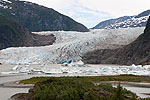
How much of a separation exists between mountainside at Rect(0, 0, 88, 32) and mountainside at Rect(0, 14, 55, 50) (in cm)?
4950

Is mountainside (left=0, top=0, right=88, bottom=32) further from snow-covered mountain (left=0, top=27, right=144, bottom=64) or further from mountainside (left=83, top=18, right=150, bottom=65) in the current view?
mountainside (left=83, top=18, right=150, bottom=65)

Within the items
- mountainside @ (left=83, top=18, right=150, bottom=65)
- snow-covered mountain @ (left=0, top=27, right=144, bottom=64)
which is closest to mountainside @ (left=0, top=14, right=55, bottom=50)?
snow-covered mountain @ (left=0, top=27, right=144, bottom=64)

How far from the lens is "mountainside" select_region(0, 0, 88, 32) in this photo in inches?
6225

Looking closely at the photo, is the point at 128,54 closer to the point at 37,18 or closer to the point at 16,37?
the point at 16,37

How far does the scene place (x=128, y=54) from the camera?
6303 cm

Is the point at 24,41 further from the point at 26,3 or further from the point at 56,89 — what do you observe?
the point at 56,89

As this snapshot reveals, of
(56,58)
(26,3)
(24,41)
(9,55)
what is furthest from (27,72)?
(26,3)

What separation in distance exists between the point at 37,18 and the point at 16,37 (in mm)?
58527

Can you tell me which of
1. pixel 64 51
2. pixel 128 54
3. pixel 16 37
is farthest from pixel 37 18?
pixel 128 54

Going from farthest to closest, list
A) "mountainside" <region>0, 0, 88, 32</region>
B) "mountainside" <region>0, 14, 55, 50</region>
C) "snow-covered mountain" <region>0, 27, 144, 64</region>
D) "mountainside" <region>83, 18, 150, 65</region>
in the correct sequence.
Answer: "mountainside" <region>0, 0, 88, 32</region>, "mountainside" <region>0, 14, 55, 50</region>, "snow-covered mountain" <region>0, 27, 144, 64</region>, "mountainside" <region>83, 18, 150, 65</region>

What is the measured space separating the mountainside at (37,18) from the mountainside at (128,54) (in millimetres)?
90516

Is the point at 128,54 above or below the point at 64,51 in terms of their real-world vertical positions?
below

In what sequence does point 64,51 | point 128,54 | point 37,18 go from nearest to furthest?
point 128,54
point 64,51
point 37,18

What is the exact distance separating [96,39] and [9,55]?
24796mm
